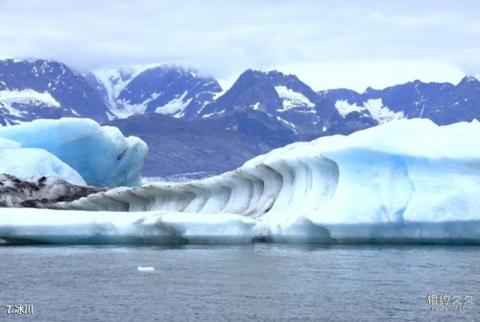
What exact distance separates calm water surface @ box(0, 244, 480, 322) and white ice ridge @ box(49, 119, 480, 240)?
3.37 ft

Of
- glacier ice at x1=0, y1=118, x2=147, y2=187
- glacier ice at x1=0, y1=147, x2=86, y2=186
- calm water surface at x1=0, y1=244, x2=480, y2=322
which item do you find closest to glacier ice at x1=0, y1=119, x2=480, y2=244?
calm water surface at x1=0, y1=244, x2=480, y2=322

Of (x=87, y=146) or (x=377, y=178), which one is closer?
(x=377, y=178)

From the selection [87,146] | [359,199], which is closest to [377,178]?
[359,199]

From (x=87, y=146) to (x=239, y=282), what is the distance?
101 ft

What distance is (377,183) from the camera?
40.3m

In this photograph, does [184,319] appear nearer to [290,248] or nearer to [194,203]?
[290,248]

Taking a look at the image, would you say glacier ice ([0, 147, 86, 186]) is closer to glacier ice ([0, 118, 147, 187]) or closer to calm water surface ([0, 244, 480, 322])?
glacier ice ([0, 118, 147, 187])

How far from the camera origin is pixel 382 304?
1075 inches

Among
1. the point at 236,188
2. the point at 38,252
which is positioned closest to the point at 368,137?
the point at 236,188

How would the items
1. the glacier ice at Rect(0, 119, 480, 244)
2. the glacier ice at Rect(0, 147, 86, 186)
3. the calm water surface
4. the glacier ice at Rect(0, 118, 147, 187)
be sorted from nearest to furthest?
the calm water surface < the glacier ice at Rect(0, 119, 480, 244) < the glacier ice at Rect(0, 147, 86, 186) < the glacier ice at Rect(0, 118, 147, 187)

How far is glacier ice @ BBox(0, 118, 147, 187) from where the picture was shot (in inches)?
2347

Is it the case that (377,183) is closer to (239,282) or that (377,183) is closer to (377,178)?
(377,178)

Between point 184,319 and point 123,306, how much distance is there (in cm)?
219

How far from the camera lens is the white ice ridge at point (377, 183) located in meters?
39.1
